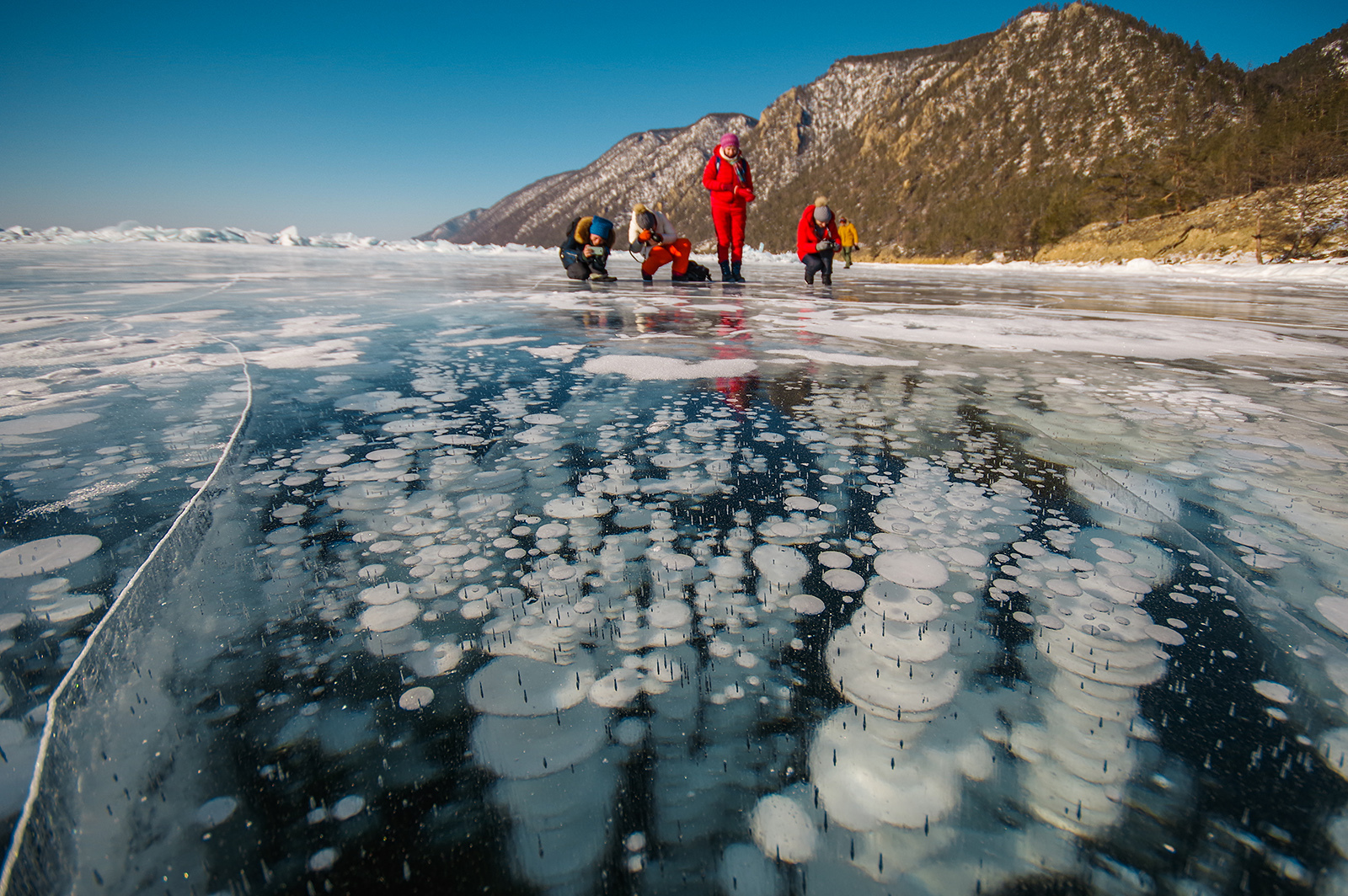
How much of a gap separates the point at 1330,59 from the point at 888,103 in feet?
137

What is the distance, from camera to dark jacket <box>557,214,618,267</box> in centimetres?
996

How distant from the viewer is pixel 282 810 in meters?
0.71

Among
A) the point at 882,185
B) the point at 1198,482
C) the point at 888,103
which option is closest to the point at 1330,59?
the point at 882,185

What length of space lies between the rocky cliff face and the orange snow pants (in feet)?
89.3

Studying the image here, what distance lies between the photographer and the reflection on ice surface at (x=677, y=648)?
68cm

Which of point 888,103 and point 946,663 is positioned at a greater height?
point 888,103

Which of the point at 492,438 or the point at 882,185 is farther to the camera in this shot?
the point at 882,185

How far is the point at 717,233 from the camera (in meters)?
10.0

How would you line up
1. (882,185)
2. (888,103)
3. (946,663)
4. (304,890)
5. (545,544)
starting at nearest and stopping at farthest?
(304,890) < (946,663) < (545,544) < (882,185) < (888,103)

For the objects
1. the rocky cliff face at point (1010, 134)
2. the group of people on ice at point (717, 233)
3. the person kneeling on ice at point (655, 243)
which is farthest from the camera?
the rocky cliff face at point (1010, 134)

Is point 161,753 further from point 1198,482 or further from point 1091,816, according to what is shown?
point 1198,482

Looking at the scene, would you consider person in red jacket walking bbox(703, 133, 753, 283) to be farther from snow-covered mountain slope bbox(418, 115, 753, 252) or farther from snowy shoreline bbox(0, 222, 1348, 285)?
snow-covered mountain slope bbox(418, 115, 753, 252)

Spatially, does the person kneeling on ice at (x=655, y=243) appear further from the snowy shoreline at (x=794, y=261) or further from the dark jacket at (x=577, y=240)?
the snowy shoreline at (x=794, y=261)

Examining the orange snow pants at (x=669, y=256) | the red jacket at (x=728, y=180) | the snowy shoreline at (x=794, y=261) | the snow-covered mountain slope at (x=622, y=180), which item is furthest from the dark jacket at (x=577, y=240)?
the snow-covered mountain slope at (x=622, y=180)
